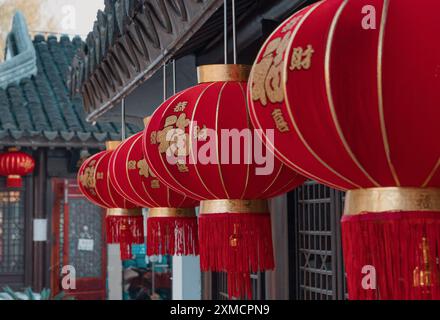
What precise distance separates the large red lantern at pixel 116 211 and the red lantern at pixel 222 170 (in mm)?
1447

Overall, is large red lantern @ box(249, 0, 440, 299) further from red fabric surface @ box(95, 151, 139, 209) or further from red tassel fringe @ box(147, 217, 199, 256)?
red fabric surface @ box(95, 151, 139, 209)

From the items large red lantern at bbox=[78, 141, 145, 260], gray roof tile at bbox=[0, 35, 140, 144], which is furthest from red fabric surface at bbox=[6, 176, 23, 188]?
large red lantern at bbox=[78, 141, 145, 260]

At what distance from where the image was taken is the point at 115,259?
1012 centimetres

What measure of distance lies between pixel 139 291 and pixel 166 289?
0.42 m

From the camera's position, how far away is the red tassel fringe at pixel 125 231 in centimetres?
363

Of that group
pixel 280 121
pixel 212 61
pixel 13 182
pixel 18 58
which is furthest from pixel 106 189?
pixel 18 58

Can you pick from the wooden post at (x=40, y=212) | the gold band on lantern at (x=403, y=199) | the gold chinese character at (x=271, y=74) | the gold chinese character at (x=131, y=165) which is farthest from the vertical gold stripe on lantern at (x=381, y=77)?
the wooden post at (x=40, y=212)

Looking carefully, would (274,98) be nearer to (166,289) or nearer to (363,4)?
(363,4)

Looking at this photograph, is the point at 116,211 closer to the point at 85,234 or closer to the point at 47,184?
the point at 47,184

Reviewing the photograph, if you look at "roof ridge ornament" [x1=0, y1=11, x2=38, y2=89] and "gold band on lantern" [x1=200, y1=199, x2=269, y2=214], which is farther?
"roof ridge ornament" [x1=0, y1=11, x2=38, y2=89]

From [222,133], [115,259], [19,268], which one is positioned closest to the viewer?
[222,133]

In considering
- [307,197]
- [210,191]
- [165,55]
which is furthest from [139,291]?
[210,191]

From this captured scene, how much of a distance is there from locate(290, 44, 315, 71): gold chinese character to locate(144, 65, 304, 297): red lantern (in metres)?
0.65

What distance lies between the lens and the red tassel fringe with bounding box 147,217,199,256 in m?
2.87
